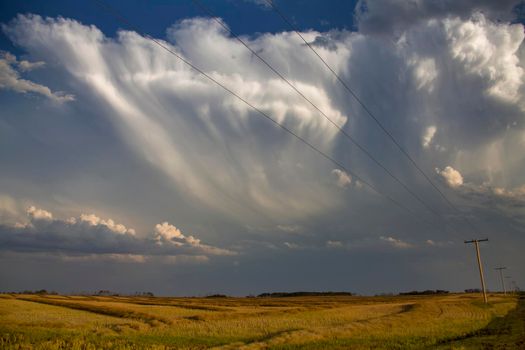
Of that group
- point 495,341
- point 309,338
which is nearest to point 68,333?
point 309,338

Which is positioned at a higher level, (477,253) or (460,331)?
(477,253)

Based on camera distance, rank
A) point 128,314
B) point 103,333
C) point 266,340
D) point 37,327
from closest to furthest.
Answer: point 266,340 < point 103,333 < point 37,327 < point 128,314

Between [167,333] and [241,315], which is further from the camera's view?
[241,315]

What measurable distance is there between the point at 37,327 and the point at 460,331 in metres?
36.1

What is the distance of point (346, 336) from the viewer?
107 feet

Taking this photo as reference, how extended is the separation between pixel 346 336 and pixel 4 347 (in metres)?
23.1

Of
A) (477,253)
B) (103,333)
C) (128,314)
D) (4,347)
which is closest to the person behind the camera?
(4,347)

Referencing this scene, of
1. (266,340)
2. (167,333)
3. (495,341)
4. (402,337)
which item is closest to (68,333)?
(167,333)

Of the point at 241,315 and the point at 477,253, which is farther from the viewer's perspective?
the point at 477,253

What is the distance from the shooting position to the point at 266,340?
96.5 feet

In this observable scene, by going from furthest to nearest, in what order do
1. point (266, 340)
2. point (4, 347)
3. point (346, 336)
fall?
point (346, 336) → point (266, 340) → point (4, 347)

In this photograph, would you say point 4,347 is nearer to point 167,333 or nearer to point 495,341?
point 167,333

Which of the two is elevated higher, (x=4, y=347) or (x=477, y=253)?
(x=477, y=253)

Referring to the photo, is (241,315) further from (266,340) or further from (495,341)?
(495,341)
